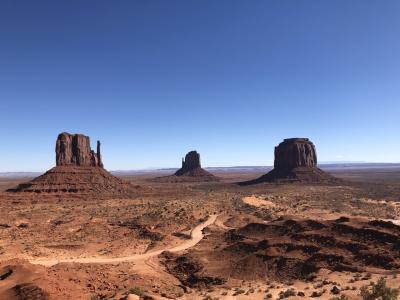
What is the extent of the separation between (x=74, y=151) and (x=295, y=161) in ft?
261

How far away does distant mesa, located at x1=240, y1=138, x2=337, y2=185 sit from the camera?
433 feet

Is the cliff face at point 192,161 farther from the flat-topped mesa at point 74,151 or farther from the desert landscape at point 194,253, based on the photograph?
the desert landscape at point 194,253

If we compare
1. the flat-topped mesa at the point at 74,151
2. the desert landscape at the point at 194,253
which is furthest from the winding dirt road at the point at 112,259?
the flat-topped mesa at the point at 74,151

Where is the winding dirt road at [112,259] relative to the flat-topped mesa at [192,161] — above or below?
below

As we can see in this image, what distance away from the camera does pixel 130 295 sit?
21641 mm

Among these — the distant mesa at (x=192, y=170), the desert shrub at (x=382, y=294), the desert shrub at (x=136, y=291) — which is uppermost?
the distant mesa at (x=192, y=170)

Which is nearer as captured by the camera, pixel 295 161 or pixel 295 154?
pixel 295 154

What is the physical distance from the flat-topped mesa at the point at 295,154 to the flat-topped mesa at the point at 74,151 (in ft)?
231

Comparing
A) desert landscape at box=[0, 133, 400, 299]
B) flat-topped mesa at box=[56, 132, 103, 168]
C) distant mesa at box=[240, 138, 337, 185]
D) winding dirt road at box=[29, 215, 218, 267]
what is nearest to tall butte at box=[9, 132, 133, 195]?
flat-topped mesa at box=[56, 132, 103, 168]

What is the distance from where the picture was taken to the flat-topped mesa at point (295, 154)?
13588cm

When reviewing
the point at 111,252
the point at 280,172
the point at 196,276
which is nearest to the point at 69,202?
the point at 111,252

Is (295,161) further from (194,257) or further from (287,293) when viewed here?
(287,293)

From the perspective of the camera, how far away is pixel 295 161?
136 m

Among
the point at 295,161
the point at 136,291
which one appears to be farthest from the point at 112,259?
the point at 295,161
